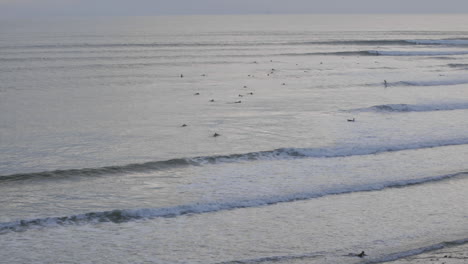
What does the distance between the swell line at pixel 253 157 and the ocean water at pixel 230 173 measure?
4 centimetres

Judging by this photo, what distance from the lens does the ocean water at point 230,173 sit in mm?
9055

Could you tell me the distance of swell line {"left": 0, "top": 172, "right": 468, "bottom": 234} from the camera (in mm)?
9789

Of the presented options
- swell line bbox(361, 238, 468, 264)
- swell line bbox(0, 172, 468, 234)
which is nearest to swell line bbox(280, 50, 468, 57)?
swell line bbox(0, 172, 468, 234)

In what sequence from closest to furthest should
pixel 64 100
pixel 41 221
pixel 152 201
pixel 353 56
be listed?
pixel 41 221 → pixel 152 201 → pixel 64 100 → pixel 353 56

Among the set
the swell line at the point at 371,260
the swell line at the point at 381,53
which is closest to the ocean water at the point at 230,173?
the swell line at the point at 371,260

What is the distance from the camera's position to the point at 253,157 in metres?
14.0

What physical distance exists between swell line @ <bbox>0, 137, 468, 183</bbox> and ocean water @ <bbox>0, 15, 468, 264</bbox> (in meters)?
0.04

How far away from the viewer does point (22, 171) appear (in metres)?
12.8

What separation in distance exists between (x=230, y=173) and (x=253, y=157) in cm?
135

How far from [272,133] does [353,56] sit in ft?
112

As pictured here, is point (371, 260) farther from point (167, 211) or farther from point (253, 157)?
point (253, 157)

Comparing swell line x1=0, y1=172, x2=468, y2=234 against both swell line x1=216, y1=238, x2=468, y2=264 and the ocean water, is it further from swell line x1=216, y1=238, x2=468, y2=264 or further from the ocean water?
swell line x1=216, y1=238, x2=468, y2=264

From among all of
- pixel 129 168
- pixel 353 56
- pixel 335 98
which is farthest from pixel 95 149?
pixel 353 56

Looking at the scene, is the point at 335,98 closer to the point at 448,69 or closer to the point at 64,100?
the point at 64,100
